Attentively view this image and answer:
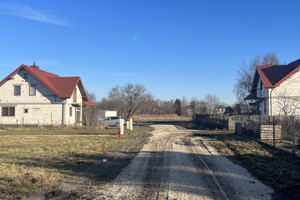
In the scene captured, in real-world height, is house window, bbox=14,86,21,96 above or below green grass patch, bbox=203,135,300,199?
above

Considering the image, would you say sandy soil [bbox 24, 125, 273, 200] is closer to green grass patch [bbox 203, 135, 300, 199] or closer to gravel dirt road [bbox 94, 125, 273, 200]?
gravel dirt road [bbox 94, 125, 273, 200]

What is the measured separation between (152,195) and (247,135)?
15.9m

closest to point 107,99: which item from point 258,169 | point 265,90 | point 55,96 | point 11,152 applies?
point 55,96

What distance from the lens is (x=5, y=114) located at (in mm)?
33531

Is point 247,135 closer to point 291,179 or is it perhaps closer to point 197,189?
point 291,179

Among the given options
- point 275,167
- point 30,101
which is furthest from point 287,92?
point 30,101

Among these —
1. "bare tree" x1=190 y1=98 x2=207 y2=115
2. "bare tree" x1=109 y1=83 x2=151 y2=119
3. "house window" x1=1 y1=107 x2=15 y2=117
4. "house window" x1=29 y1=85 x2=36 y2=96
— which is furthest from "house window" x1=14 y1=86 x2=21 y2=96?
"bare tree" x1=190 y1=98 x2=207 y2=115

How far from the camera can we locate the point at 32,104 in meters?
33.3

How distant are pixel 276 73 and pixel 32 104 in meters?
31.7

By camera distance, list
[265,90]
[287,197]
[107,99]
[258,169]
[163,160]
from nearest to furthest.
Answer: [287,197] → [258,169] → [163,160] → [265,90] → [107,99]

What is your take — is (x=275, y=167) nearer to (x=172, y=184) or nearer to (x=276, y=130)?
(x=172, y=184)

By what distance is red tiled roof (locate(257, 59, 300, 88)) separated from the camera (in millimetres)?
29719

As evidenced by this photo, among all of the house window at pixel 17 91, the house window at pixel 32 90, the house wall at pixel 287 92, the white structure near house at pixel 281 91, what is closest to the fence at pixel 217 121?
the white structure near house at pixel 281 91

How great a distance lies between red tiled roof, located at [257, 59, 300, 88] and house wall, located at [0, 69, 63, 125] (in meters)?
25.8
